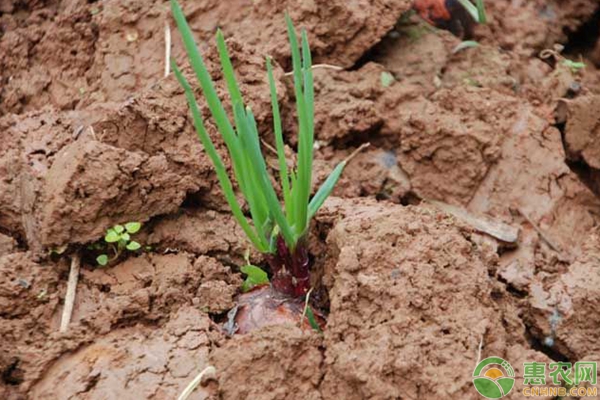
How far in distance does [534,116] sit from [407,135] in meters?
0.38

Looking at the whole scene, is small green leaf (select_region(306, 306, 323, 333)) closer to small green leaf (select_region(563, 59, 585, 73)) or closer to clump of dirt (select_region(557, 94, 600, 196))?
clump of dirt (select_region(557, 94, 600, 196))

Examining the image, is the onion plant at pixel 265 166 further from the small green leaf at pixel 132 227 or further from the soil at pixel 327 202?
the small green leaf at pixel 132 227

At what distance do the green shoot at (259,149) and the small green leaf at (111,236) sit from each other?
351 millimetres

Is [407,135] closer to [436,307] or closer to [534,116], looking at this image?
[534,116]

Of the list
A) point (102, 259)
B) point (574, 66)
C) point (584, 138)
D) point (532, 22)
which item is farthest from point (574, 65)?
point (102, 259)

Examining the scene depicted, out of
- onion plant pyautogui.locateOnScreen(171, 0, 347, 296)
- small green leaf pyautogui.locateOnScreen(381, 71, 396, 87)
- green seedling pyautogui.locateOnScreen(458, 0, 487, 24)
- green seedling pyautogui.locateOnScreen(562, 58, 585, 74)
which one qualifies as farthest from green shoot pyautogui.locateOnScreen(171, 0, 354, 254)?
green seedling pyautogui.locateOnScreen(562, 58, 585, 74)

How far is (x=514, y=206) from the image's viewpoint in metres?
1.96

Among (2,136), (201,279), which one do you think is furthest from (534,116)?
(2,136)

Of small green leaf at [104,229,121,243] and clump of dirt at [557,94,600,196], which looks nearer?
small green leaf at [104,229,121,243]

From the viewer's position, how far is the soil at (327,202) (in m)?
1.47

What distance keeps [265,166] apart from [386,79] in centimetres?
76

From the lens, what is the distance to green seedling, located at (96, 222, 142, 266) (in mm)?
1710

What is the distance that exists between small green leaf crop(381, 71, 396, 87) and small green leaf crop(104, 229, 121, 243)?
0.92 meters

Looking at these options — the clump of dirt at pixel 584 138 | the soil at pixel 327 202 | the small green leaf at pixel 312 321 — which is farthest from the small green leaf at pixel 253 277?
the clump of dirt at pixel 584 138
